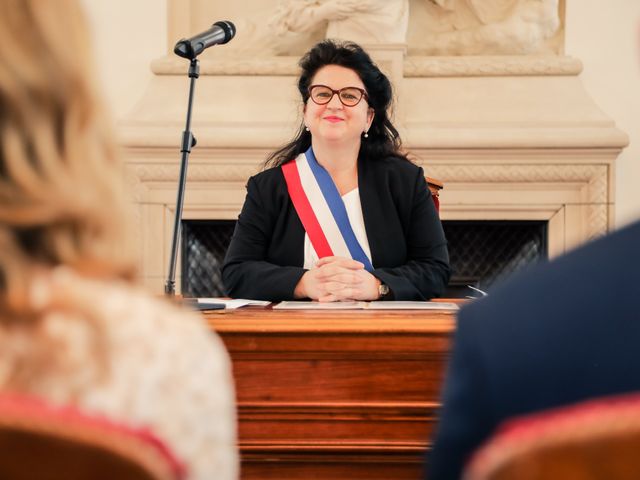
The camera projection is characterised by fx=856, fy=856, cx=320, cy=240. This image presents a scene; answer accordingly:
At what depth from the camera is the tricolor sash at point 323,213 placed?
244cm

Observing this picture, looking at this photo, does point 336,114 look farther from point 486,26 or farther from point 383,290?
point 486,26

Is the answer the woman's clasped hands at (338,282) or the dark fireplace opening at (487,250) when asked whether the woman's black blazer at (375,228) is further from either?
the dark fireplace opening at (487,250)

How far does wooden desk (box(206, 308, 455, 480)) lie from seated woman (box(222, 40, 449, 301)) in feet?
2.78

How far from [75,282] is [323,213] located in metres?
1.89

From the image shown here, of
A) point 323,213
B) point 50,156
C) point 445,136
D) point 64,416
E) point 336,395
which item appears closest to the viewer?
point 64,416

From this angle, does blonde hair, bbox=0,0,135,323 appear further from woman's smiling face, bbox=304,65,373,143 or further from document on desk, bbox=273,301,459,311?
woman's smiling face, bbox=304,65,373,143

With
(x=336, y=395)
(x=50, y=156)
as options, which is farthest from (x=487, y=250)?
(x=50, y=156)

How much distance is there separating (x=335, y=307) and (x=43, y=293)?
1252 millimetres

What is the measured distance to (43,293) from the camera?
583 mm

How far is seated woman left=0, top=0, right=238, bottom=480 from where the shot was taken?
0.58 m

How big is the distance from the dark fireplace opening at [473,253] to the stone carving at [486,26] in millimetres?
877

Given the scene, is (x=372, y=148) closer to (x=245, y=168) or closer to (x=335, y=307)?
(x=335, y=307)

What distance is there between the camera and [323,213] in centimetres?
247

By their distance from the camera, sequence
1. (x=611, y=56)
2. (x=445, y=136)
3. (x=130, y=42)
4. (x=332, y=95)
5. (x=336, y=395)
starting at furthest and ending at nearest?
(x=130, y=42)
(x=611, y=56)
(x=445, y=136)
(x=332, y=95)
(x=336, y=395)
